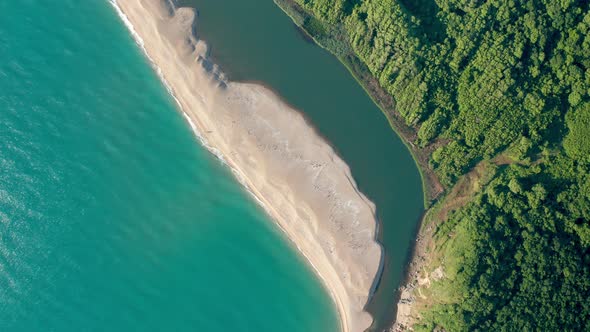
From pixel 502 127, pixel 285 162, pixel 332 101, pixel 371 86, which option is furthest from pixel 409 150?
pixel 285 162

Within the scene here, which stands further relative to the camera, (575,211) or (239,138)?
(239,138)

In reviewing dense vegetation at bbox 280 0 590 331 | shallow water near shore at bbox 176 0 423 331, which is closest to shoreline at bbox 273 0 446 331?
shallow water near shore at bbox 176 0 423 331

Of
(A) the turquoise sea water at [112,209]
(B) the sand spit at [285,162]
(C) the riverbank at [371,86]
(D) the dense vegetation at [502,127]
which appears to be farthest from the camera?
(C) the riverbank at [371,86]

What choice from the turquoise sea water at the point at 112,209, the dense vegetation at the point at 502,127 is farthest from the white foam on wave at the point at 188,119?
the dense vegetation at the point at 502,127

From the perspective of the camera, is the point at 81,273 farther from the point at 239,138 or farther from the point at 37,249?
the point at 239,138

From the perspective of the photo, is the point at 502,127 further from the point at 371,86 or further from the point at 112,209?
the point at 112,209

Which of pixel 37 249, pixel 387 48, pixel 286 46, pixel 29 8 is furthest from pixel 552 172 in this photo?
pixel 29 8

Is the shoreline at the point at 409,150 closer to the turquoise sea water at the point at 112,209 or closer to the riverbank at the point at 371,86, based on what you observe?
the riverbank at the point at 371,86
